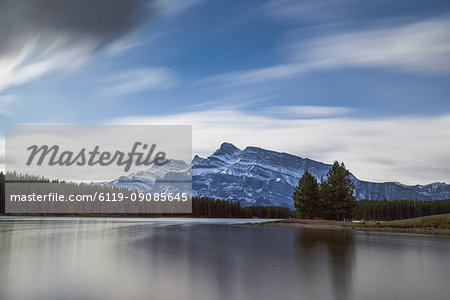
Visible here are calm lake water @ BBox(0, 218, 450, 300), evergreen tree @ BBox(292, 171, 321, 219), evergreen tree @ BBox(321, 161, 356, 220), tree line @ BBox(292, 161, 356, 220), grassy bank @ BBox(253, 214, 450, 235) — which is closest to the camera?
calm lake water @ BBox(0, 218, 450, 300)

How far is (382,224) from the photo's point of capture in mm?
85438

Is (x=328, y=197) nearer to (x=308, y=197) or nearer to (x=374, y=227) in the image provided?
(x=308, y=197)

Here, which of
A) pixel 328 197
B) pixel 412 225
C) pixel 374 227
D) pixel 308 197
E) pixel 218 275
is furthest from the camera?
pixel 308 197

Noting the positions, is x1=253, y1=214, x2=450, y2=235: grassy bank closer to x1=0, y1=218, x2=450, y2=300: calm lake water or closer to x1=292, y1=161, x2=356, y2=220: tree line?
x1=292, y1=161, x2=356, y2=220: tree line

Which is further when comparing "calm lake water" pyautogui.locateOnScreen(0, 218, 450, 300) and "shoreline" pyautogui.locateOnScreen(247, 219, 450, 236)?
"shoreline" pyautogui.locateOnScreen(247, 219, 450, 236)

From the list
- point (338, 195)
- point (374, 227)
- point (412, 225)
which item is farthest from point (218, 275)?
point (338, 195)

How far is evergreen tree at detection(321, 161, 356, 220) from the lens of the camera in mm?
107213

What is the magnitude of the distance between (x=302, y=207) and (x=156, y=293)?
3877 inches

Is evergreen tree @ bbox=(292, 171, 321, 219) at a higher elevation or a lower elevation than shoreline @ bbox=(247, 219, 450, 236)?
higher

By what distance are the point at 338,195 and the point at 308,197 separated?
26.3 feet

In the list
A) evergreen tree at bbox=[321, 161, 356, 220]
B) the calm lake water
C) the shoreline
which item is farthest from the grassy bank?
the calm lake water

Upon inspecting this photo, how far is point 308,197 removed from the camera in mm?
110500

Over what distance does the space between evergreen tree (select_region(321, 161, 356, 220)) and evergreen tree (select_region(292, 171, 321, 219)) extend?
2.47m

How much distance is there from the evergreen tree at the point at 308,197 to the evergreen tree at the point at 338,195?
97.4 inches
